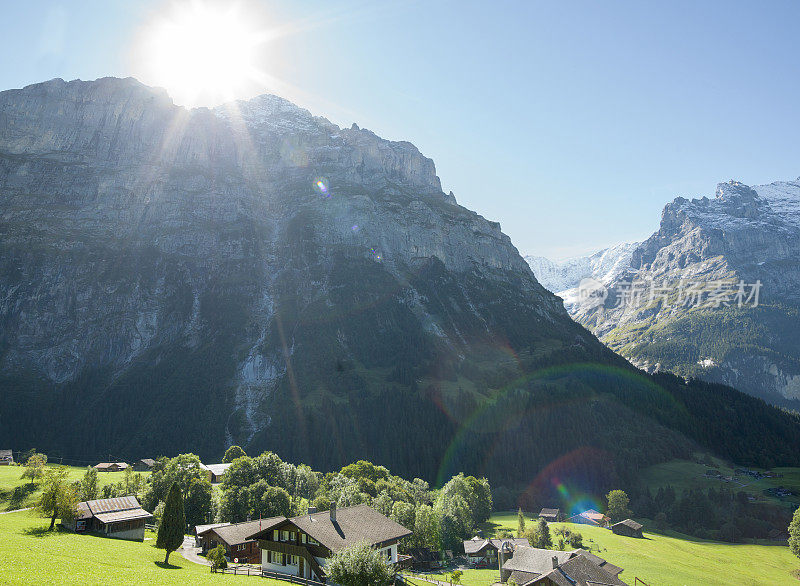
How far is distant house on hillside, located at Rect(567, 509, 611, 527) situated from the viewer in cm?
13325

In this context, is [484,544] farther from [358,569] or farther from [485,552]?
[358,569]

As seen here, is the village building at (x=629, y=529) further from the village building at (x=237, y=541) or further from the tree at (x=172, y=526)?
the tree at (x=172, y=526)

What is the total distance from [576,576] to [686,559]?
158ft

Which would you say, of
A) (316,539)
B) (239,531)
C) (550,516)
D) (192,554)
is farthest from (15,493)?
(550,516)

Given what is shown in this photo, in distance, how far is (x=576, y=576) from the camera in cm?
6325

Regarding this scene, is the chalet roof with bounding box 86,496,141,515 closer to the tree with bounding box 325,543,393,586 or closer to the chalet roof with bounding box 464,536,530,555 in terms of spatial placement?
the tree with bounding box 325,543,393,586

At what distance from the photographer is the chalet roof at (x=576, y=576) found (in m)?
61.5

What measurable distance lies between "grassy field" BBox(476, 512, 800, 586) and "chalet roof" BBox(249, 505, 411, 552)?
1740 inches

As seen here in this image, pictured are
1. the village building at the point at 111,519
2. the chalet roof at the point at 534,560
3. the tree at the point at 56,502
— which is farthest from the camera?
the chalet roof at the point at 534,560

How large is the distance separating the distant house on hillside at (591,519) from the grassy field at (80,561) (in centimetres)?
11089

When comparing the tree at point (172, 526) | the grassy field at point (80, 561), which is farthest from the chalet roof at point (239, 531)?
the tree at point (172, 526)

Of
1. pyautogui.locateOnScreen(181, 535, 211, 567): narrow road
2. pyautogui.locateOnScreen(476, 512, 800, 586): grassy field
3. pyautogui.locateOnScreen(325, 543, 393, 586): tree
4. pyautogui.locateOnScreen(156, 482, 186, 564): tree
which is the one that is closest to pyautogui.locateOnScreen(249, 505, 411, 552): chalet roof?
pyautogui.locateOnScreen(325, 543, 393, 586): tree

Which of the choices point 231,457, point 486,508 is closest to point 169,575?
point 231,457

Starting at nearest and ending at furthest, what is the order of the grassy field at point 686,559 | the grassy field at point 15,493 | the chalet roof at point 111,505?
the chalet roof at point 111,505 → the grassy field at point 15,493 → the grassy field at point 686,559
